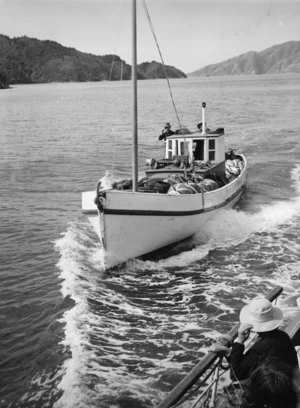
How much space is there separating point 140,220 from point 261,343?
848 centimetres

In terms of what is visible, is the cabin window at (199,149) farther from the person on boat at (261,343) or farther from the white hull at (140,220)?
the person on boat at (261,343)

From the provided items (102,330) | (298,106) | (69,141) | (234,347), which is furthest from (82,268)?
(298,106)

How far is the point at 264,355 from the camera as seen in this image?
4.30m

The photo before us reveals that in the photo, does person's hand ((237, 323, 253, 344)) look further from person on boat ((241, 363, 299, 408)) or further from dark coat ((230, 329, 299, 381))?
person on boat ((241, 363, 299, 408))

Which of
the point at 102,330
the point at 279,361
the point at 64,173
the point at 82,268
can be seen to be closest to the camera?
the point at 279,361

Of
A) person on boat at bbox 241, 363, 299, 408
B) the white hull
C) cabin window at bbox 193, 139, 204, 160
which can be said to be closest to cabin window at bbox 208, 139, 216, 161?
cabin window at bbox 193, 139, 204, 160

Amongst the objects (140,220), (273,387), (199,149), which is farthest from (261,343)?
(199,149)

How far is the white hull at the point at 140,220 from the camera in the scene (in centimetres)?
1223

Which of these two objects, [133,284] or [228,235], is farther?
[228,235]

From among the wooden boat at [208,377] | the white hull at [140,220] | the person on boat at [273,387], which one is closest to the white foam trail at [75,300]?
the white hull at [140,220]

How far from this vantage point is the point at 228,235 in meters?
15.3

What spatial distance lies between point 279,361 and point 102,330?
18.9ft

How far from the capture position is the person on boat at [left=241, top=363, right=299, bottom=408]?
157 inches

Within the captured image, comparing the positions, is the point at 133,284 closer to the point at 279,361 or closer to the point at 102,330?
the point at 102,330
